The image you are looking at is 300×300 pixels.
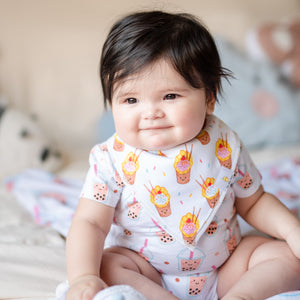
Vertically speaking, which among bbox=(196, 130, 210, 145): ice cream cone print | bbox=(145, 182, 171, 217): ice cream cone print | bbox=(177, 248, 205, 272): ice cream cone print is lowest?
bbox=(177, 248, 205, 272): ice cream cone print

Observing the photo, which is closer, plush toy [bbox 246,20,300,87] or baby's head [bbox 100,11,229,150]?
baby's head [bbox 100,11,229,150]

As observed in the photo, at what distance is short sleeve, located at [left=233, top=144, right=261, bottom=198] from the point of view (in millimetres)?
873

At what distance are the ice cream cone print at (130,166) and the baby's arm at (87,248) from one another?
0.07m

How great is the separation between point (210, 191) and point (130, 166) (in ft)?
0.53

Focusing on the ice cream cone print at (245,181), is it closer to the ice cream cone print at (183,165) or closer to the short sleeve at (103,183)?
the ice cream cone print at (183,165)

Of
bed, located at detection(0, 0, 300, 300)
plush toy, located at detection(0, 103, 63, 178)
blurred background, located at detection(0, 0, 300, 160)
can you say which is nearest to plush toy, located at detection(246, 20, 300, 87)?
bed, located at detection(0, 0, 300, 300)

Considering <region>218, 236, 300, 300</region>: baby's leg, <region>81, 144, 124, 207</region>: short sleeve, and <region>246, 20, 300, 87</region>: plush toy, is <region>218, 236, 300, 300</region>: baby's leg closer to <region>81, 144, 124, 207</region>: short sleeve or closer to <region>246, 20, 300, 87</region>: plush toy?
<region>81, 144, 124, 207</region>: short sleeve

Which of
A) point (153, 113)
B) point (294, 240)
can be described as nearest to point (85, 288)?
point (153, 113)

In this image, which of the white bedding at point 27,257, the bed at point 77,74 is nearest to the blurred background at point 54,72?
the bed at point 77,74

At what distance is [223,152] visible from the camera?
0.86m

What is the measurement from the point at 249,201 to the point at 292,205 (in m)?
0.35

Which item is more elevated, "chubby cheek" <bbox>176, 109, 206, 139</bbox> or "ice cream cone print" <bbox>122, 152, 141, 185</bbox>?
"chubby cheek" <bbox>176, 109, 206, 139</bbox>

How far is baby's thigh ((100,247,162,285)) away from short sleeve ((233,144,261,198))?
0.78ft

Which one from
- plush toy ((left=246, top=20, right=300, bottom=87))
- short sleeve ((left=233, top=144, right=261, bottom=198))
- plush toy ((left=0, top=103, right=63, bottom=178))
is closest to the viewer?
short sleeve ((left=233, top=144, right=261, bottom=198))
